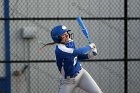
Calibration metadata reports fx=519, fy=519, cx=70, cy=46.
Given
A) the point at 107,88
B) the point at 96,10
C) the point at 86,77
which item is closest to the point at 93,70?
the point at 107,88

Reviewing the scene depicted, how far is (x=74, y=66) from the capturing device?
661cm

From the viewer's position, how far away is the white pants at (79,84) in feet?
21.7

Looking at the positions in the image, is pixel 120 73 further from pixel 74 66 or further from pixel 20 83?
pixel 74 66

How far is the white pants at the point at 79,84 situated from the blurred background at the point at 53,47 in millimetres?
1835

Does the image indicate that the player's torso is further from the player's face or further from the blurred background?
the blurred background

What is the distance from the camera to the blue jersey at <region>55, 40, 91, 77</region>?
21.0ft

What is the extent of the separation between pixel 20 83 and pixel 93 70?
127 cm

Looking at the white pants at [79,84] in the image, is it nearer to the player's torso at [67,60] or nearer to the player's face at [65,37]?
the player's torso at [67,60]

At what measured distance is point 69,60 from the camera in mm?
6492

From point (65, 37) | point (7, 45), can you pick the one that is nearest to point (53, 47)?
point (7, 45)

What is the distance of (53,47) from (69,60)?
2.39 meters

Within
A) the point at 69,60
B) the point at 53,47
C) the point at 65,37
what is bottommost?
the point at 69,60

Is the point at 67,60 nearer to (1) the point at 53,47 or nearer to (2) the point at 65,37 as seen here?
(2) the point at 65,37

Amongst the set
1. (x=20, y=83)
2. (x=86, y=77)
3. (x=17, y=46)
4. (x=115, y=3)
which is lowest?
(x=86, y=77)
